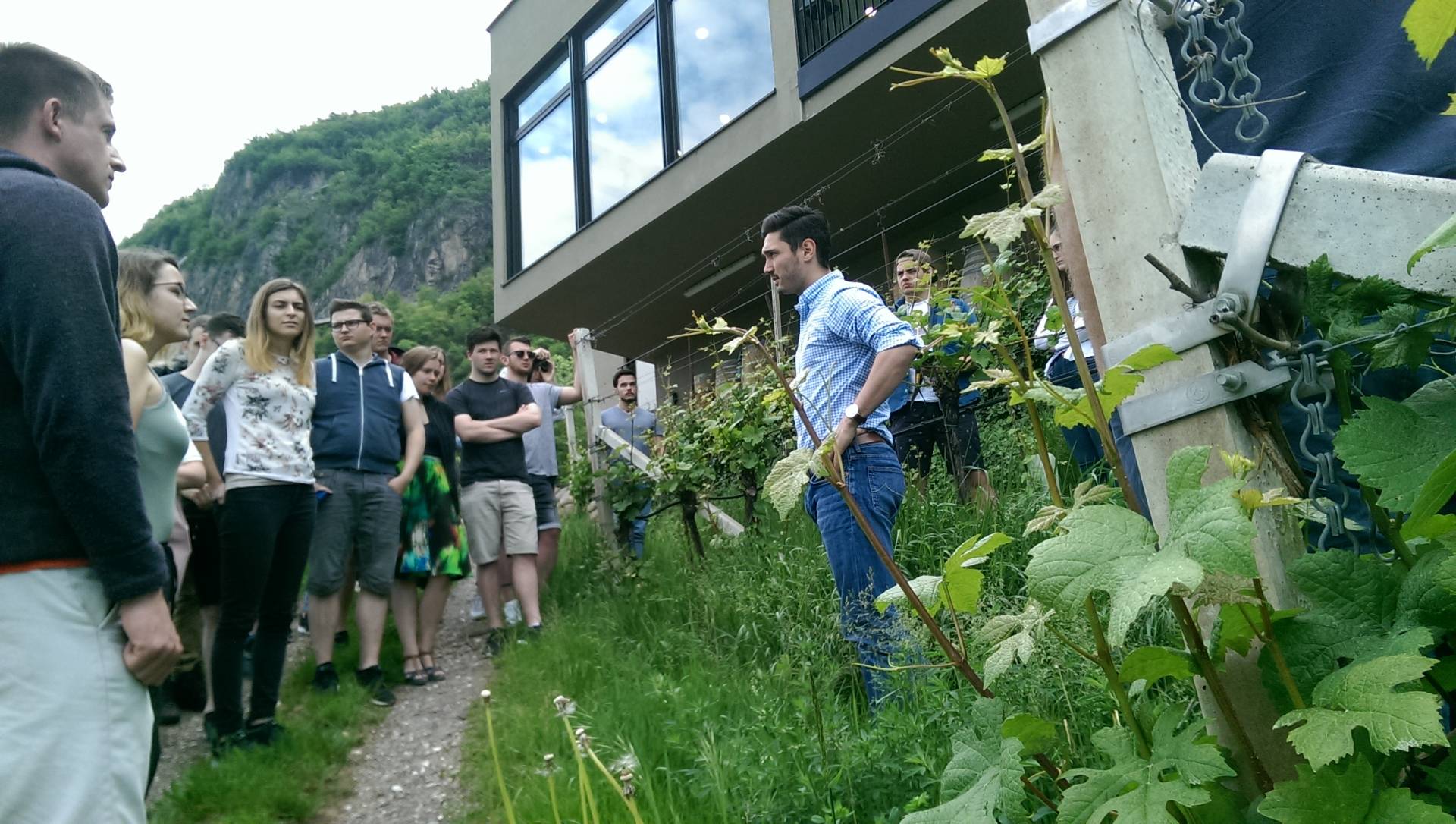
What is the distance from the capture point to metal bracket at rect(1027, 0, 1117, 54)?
1.60 meters

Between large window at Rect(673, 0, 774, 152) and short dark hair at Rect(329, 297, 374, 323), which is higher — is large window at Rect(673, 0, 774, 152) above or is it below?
above

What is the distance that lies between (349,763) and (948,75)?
4.60 meters

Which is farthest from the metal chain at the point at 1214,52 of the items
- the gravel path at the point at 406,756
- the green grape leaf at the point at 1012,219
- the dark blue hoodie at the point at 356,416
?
the dark blue hoodie at the point at 356,416

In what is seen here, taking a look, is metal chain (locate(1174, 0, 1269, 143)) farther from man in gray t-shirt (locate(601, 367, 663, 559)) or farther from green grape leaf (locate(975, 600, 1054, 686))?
man in gray t-shirt (locate(601, 367, 663, 559))

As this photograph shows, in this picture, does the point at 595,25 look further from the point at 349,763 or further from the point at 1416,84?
the point at 1416,84

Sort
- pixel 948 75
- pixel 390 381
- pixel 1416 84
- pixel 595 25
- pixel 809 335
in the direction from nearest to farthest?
pixel 948 75, pixel 1416 84, pixel 809 335, pixel 390 381, pixel 595 25

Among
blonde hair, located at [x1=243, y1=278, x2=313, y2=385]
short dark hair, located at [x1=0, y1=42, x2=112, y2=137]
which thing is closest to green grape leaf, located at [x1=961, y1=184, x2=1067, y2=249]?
short dark hair, located at [x1=0, y1=42, x2=112, y2=137]

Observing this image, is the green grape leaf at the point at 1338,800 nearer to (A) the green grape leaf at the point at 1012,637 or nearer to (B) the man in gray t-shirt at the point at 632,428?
(A) the green grape leaf at the point at 1012,637

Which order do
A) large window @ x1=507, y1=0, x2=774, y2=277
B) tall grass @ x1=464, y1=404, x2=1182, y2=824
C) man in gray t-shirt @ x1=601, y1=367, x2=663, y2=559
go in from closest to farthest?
1. tall grass @ x1=464, y1=404, x2=1182, y2=824
2. man in gray t-shirt @ x1=601, y1=367, x2=663, y2=559
3. large window @ x1=507, y1=0, x2=774, y2=277

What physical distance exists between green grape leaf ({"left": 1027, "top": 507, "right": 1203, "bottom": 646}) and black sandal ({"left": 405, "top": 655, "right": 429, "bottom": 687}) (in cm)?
553

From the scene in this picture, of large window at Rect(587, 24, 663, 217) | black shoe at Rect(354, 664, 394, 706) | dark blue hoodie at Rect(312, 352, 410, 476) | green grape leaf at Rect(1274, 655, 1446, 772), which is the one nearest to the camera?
green grape leaf at Rect(1274, 655, 1446, 772)

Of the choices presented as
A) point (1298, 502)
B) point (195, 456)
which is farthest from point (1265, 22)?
point (195, 456)

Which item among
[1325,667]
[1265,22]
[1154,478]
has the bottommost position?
[1325,667]

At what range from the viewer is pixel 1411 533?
3.92ft
